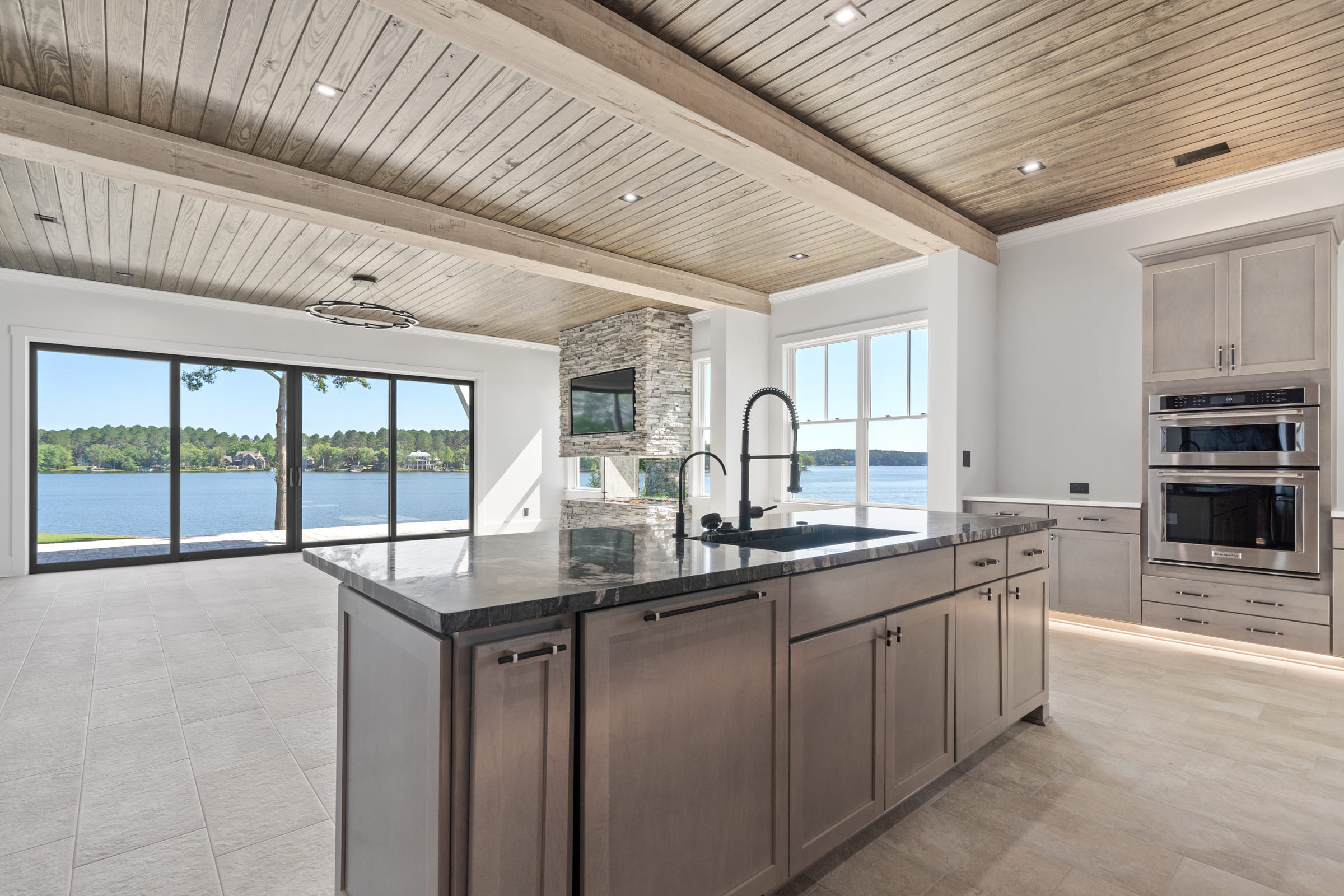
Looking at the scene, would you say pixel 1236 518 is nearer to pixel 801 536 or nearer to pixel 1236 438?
pixel 1236 438

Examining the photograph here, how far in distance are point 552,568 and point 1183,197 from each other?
4868mm

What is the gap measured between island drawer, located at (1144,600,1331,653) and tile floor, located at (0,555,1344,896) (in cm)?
13

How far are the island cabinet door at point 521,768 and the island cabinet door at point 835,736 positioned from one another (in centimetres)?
65

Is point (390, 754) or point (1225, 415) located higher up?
point (1225, 415)

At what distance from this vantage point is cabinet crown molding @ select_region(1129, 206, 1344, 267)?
11.4 ft

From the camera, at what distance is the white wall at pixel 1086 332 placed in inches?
163

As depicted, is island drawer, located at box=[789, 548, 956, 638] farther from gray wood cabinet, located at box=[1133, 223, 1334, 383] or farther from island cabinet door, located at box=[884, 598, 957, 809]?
gray wood cabinet, located at box=[1133, 223, 1334, 383]

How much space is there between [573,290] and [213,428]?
14.0ft

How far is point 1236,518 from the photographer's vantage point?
372 cm

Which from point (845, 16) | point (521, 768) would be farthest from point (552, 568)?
point (845, 16)

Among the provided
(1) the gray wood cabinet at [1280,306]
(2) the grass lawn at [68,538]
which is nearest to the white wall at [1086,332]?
(1) the gray wood cabinet at [1280,306]

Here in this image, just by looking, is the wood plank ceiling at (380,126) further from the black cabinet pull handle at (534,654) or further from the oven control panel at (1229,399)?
the black cabinet pull handle at (534,654)

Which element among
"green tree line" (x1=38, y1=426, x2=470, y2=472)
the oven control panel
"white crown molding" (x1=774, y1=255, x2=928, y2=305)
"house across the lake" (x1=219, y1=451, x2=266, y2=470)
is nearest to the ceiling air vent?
the oven control panel

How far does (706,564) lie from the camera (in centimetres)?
153
